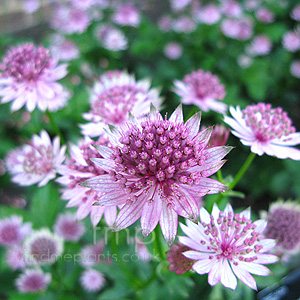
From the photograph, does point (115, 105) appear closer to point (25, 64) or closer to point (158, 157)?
point (25, 64)

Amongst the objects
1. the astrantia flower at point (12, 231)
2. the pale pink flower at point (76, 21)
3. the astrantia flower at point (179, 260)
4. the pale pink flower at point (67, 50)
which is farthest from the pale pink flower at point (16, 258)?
the pale pink flower at point (76, 21)

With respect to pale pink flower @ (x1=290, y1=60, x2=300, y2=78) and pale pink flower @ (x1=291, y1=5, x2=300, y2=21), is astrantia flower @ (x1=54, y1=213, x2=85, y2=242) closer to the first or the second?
pale pink flower @ (x1=290, y1=60, x2=300, y2=78)

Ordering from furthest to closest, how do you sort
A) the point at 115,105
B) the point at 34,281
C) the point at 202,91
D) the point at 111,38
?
the point at 111,38, the point at 34,281, the point at 202,91, the point at 115,105

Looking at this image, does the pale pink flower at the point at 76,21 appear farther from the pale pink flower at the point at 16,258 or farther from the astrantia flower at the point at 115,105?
the pale pink flower at the point at 16,258

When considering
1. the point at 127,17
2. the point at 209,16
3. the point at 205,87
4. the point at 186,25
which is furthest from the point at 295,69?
the point at 205,87

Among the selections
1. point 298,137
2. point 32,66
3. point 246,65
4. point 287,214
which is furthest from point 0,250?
point 246,65
